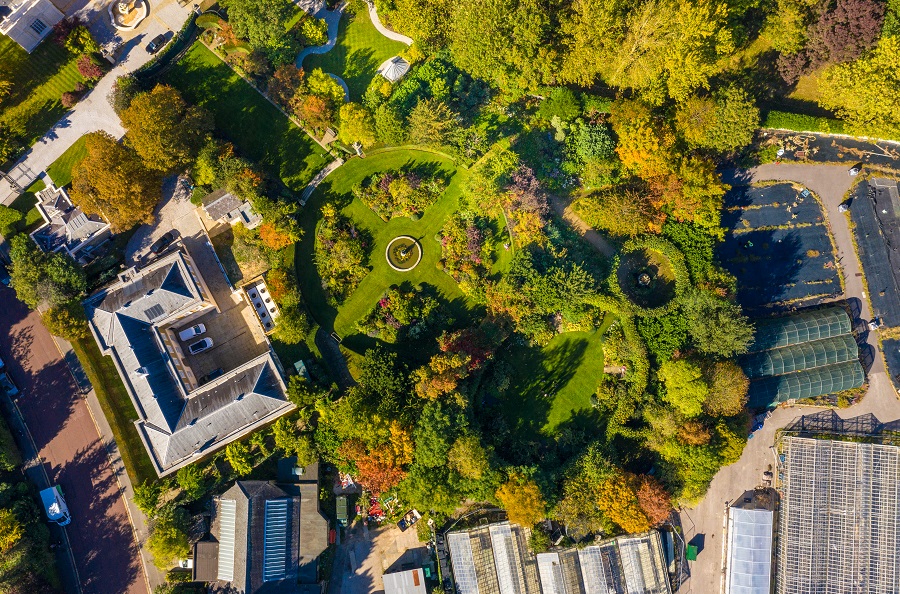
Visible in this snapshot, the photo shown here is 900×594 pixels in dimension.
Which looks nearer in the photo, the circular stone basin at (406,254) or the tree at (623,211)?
the tree at (623,211)

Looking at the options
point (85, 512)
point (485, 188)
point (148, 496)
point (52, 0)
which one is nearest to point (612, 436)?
point (485, 188)

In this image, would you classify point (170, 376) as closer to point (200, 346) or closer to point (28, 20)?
point (200, 346)

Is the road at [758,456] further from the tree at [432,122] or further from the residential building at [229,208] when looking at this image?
the residential building at [229,208]

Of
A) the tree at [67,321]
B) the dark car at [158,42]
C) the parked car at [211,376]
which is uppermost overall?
the dark car at [158,42]

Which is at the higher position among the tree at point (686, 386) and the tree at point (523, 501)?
the tree at point (686, 386)

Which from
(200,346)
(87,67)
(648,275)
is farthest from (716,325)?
(87,67)

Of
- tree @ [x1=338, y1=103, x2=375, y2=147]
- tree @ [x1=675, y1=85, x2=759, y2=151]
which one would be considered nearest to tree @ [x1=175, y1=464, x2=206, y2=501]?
tree @ [x1=338, y1=103, x2=375, y2=147]

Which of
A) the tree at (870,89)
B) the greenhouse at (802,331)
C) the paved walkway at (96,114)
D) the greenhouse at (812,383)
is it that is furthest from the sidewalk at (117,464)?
the tree at (870,89)

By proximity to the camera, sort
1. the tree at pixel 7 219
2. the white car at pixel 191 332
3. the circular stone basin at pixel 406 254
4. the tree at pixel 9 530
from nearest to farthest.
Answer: the tree at pixel 9 530 < the white car at pixel 191 332 < the tree at pixel 7 219 < the circular stone basin at pixel 406 254

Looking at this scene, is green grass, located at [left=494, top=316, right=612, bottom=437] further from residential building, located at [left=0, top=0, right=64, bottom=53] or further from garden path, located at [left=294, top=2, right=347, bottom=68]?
residential building, located at [left=0, top=0, right=64, bottom=53]
